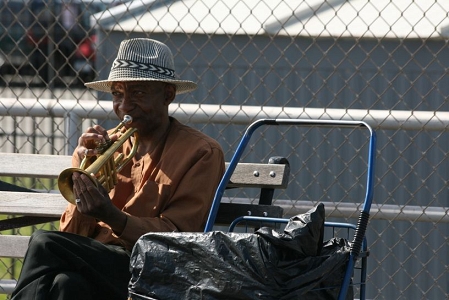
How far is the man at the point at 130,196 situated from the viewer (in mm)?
3475

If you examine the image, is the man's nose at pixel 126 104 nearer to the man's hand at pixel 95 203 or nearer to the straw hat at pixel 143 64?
the straw hat at pixel 143 64

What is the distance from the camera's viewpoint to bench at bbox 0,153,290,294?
402 centimetres

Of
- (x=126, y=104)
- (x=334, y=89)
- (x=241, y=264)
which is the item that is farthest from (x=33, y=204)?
(x=334, y=89)

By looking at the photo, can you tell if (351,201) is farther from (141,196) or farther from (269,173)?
(141,196)

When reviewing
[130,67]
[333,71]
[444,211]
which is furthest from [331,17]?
[130,67]

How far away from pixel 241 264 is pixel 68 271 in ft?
2.76

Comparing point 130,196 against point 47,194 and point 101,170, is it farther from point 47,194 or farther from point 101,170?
point 47,194

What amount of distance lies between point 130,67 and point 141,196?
0.55 m

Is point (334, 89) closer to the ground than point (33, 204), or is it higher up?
higher up

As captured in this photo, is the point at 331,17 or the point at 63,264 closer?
the point at 63,264

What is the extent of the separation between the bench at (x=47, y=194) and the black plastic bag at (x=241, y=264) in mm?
941

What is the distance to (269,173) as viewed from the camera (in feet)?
13.2

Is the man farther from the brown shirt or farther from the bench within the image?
the bench

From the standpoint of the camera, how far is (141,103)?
394 centimetres
